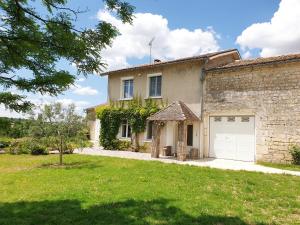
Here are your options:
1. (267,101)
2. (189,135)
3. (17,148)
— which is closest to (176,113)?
(189,135)

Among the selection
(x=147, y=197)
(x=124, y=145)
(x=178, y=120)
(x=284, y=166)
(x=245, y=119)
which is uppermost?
(x=245, y=119)

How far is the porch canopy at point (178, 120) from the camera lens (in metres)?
17.6

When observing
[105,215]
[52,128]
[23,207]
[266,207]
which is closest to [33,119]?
[52,128]

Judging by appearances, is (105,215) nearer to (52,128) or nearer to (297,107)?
(52,128)

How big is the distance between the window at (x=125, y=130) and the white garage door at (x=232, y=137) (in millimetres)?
6603

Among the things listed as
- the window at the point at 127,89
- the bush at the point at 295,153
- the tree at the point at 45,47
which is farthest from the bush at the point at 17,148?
the tree at the point at 45,47

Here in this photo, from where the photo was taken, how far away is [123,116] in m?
23.0

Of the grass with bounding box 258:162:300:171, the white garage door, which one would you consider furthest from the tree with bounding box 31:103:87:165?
the grass with bounding box 258:162:300:171

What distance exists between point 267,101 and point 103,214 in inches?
480

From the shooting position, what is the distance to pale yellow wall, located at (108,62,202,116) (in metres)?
19.2

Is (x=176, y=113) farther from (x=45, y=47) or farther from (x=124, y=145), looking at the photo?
(x=45, y=47)

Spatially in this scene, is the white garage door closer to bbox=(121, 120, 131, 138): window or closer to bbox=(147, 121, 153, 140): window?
bbox=(147, 121, 153, 140): window

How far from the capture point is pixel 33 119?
1540cm

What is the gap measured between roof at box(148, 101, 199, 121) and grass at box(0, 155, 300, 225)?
5.09 metres
